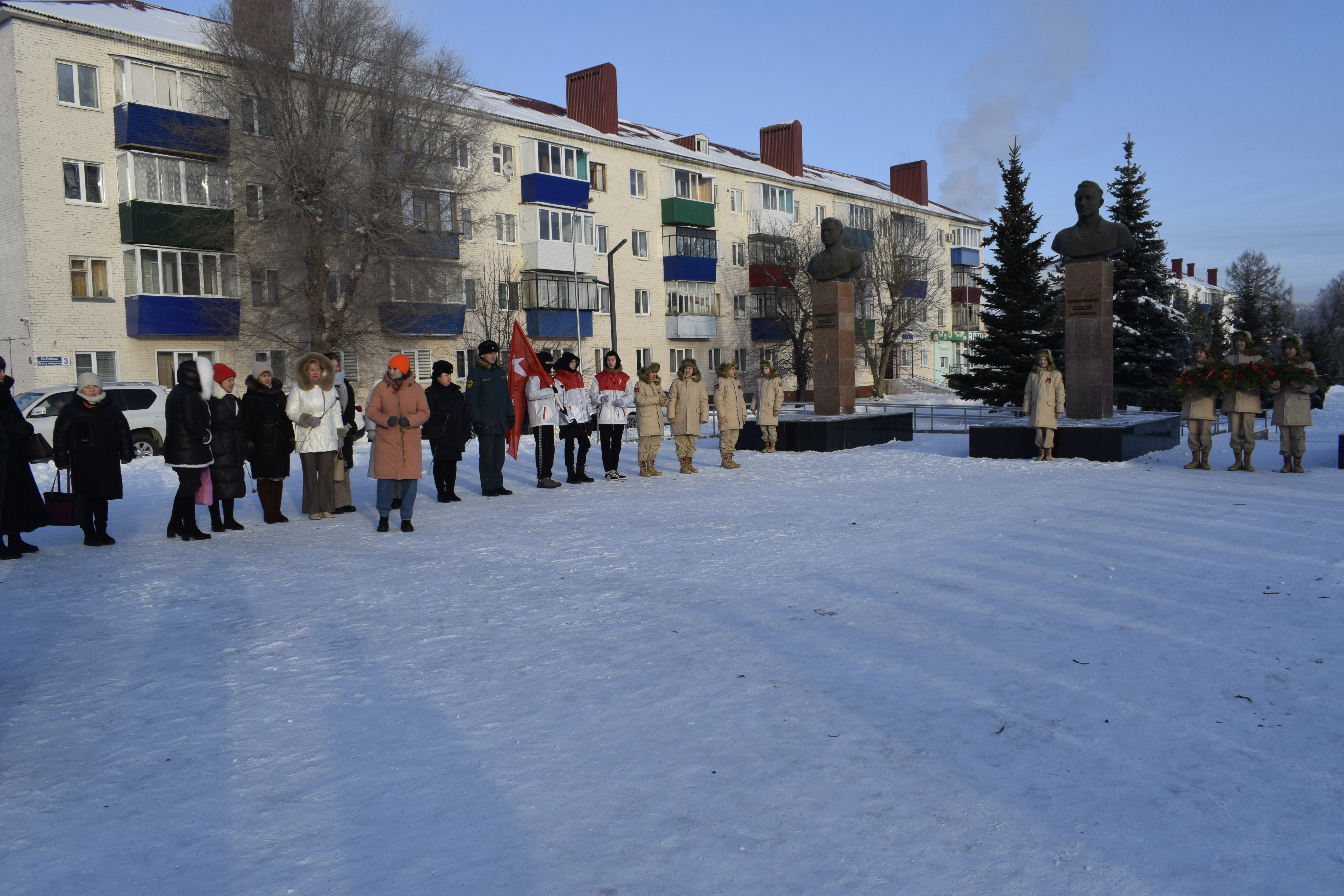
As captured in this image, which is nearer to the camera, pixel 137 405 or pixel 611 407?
Result: pixel 611 407

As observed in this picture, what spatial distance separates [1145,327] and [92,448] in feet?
91.5

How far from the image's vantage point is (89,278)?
2719 cm

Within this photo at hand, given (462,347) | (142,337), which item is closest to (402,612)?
(142,337)

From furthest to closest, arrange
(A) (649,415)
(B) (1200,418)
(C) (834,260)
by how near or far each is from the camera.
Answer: (C) (834,260)
(A) (649,415)
(B) (1200,418)

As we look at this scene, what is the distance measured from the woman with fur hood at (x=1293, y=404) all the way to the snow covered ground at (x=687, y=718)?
5415mm

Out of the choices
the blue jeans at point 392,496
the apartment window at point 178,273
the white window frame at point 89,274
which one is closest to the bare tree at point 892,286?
the apartment window at point 178,273

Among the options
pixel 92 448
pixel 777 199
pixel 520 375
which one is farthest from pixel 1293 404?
pixel 777 199

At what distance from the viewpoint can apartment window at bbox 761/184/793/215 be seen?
50.3 m

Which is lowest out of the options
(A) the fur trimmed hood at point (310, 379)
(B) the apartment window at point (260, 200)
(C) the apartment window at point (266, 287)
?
(A) the fur trimmed hood at point (310, 379)

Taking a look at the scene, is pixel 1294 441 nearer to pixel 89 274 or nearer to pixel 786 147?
pixel 89 274

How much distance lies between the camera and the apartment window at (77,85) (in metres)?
26.4

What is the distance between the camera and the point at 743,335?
50.0 m

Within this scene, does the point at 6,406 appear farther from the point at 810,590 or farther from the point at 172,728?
the point at 810,590

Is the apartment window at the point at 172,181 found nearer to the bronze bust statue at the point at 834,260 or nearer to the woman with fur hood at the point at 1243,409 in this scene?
the bronze bust statue at the point at 834,260
